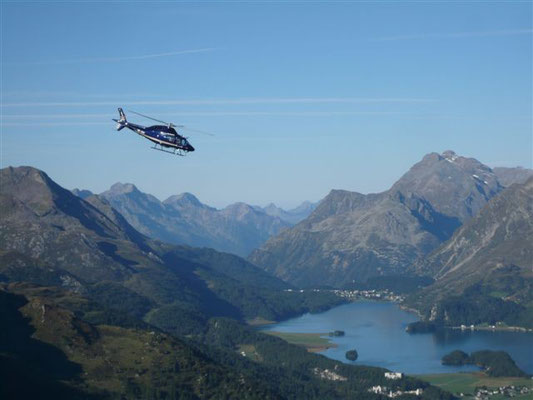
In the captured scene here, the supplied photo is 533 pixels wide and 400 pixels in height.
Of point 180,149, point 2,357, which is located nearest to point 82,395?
point 2,357

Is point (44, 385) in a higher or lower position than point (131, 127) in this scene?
lower

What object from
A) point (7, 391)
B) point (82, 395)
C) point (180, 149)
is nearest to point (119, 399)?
point (82, 395)

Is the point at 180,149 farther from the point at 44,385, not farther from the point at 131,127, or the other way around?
the point at 44,385

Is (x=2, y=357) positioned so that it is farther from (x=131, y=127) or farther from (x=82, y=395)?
A: (x=131, y=127)

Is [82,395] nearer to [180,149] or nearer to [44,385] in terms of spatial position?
[44,385]

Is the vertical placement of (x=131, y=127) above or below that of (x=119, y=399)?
above

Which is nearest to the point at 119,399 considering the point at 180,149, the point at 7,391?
the point at 7,391

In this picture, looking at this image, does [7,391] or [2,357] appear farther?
[2,357]

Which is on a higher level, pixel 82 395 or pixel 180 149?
pixel 180 149
